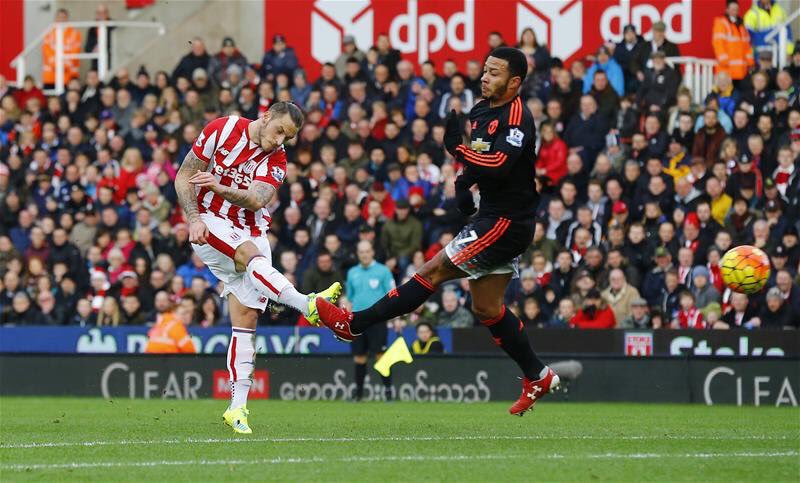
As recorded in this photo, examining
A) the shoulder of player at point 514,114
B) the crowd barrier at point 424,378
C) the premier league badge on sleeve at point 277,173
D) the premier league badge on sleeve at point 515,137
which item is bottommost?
the crowd barrier at point 424,378

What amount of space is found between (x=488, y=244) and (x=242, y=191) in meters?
1.74

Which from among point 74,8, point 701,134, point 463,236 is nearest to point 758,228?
point 701,134

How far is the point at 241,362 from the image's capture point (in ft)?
34.7

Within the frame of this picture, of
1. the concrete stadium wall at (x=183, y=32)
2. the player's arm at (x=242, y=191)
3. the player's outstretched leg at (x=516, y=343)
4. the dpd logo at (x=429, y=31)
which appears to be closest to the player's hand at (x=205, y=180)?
the player's arm at (x=242, y=191)

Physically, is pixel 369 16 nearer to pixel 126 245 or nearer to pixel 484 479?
pixel 126 245

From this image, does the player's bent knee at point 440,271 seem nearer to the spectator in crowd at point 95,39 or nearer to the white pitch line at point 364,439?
the white pitch line at point 364,439

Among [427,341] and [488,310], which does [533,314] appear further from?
[488,310]

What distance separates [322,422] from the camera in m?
12.2

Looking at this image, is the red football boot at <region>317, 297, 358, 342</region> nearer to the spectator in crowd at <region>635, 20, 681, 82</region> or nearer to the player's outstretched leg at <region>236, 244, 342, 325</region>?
the player's outstretched leg at <region>236, 244, 342, 325</region>

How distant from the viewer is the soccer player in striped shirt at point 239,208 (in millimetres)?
10375

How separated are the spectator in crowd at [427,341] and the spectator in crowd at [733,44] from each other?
6.14 m

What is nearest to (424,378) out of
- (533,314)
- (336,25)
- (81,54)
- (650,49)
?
(533,314)

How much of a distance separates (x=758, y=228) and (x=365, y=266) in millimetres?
4810

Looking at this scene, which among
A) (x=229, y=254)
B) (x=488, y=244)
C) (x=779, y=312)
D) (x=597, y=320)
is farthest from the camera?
(x=597, y=320)
